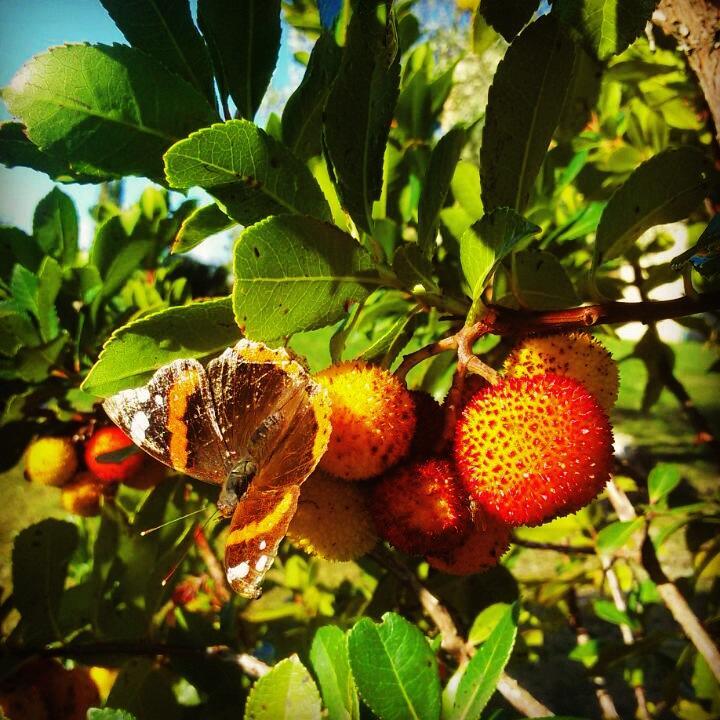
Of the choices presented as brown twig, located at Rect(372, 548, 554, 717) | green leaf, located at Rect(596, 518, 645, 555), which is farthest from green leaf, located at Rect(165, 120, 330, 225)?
green leaf, located at Rect(596, 518, 645, 555)

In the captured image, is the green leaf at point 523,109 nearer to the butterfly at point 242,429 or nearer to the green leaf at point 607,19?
the green leaf at point 607,19

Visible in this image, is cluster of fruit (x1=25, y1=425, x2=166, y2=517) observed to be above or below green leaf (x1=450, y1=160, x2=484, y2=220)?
below

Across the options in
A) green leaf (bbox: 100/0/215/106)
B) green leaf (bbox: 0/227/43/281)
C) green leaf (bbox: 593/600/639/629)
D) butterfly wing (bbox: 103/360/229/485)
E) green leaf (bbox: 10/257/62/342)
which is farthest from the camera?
green leaf (bbox: 593/600/639/629)

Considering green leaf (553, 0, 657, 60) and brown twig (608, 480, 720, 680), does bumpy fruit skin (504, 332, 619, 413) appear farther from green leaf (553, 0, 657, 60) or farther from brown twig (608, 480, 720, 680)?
brown twig (608, 480, 720, 680)

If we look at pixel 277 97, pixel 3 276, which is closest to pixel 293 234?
pixel 3 276

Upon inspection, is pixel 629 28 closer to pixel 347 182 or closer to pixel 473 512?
pixel 347 182

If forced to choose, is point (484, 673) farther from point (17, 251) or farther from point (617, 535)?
point (17, 251)
